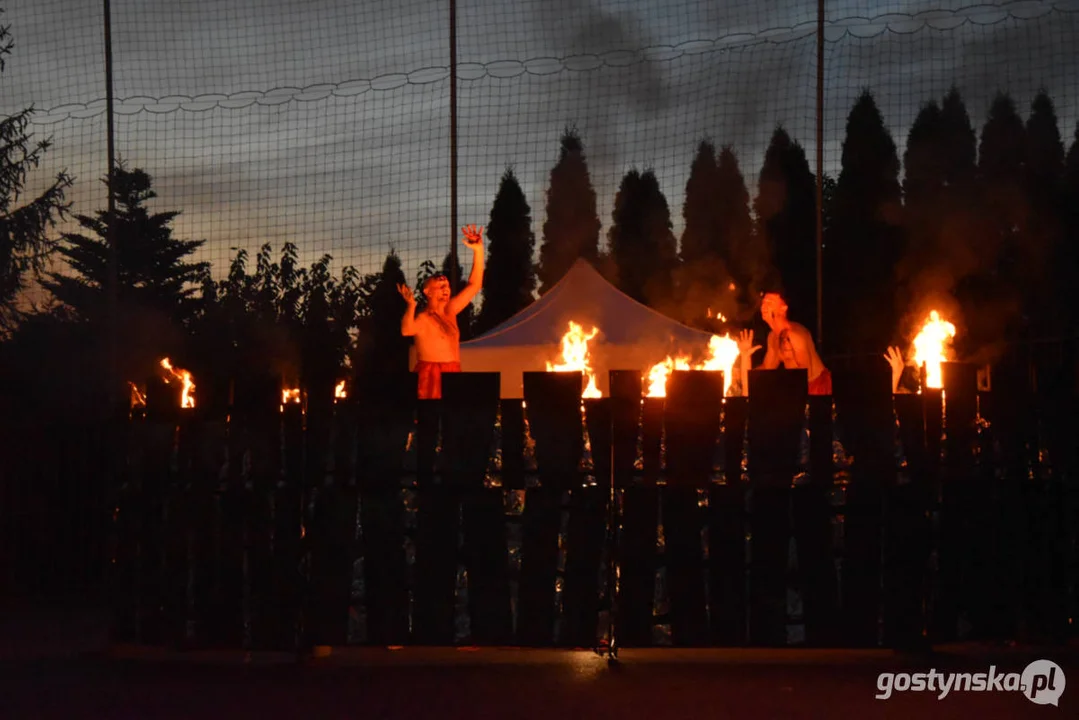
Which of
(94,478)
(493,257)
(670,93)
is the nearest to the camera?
(94,478)

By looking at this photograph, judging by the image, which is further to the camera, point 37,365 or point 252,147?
point 37,365

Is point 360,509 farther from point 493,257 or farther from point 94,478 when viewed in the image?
point 493,257

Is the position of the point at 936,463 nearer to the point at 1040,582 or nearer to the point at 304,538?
the point at 1040,582

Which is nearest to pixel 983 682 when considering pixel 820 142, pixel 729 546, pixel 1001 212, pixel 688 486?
pixel 729 546

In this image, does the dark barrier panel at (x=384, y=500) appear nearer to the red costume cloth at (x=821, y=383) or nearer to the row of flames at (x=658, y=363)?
the red costume cloth at (x=821, y=383)

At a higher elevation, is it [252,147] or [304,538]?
[252,147]

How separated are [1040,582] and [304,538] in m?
3.50

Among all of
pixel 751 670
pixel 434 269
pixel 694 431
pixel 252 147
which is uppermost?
pixel 252 147

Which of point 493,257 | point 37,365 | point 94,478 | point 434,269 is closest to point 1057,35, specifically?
point 434,269

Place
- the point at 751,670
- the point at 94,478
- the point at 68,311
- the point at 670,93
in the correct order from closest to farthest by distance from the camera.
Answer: the point at 751,670 < the point at 94,478 < the point at 670,93 < the point at 68,311

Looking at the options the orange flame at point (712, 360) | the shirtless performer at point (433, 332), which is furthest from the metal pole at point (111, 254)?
the orange flame at point (712, 360)

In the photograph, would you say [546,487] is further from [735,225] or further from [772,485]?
[735,225]

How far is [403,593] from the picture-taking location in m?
6.16

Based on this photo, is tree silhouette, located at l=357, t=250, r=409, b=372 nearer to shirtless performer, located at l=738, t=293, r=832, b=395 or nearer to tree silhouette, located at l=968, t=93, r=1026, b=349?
shirtless performer, located at l=738, t=293, r=832, b=395
